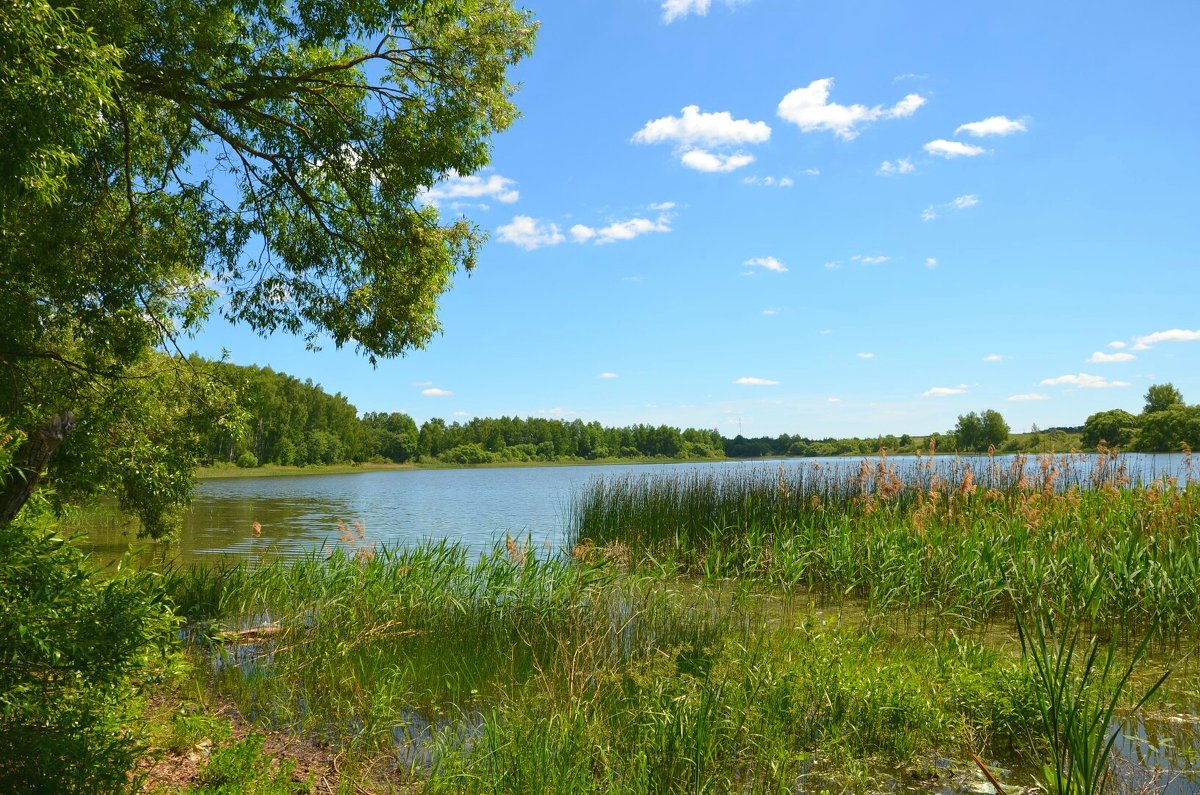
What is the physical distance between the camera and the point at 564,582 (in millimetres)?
8648

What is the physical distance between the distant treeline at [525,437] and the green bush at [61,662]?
714cm

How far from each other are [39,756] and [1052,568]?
9927 millimetres

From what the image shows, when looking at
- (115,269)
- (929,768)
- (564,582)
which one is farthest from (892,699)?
(115,269)

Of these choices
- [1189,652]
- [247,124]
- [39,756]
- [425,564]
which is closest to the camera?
[39,756]

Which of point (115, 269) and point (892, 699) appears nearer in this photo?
point (892, 699)

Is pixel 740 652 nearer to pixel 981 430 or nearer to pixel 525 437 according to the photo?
pixel 981 430

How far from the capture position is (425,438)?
124438mm

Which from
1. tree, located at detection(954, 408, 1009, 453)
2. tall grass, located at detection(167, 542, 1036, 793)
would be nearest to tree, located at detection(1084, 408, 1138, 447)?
tree, located at detection(954, 408, 1009, 453)

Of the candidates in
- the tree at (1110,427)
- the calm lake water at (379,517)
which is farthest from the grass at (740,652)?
the tree at (1110,427)

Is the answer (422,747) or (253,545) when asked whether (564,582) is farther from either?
(253,545)

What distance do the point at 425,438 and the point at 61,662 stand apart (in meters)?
124

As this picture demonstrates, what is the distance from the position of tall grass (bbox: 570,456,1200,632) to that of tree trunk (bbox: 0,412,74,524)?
503cm

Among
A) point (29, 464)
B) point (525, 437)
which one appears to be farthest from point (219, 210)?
point (525, 437)

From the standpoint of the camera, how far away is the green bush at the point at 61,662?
361cm
